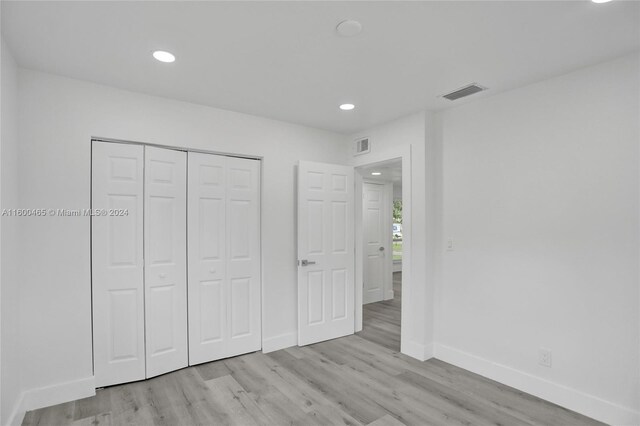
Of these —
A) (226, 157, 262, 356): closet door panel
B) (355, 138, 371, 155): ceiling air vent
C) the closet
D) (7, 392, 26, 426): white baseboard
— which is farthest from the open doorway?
(7, 392, 26, 426): white baseboard

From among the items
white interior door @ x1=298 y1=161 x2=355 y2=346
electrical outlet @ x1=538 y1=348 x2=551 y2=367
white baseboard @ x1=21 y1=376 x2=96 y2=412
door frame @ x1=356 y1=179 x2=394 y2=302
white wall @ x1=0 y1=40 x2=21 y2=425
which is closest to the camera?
white wall @ x1=0 y1=40 x2=21 y2=425

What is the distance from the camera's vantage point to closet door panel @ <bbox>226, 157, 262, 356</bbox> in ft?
11.7

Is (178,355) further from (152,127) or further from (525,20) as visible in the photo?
(525,20)

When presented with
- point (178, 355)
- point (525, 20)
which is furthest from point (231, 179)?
point (525, 20)

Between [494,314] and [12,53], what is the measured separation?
4.34 meters

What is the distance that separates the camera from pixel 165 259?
3.19 metres

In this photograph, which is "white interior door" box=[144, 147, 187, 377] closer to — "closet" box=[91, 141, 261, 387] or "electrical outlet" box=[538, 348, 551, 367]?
"closet" box=[91, 141, 261, 387]

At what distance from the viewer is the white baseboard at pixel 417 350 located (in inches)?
138

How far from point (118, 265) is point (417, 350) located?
9.90 feet

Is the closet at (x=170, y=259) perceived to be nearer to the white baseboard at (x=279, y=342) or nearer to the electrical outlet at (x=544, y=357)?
the white baseboard at (x=279, y=342)

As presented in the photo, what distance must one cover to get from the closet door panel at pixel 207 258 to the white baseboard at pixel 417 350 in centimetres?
193

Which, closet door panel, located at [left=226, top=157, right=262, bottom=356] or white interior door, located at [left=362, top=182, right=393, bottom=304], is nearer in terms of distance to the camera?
closet door panel, located at [left=226, top=157, right=262, bottom=356]

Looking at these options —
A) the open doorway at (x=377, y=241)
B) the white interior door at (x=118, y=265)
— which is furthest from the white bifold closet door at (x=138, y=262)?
the open doorway at (x=377, y=241)

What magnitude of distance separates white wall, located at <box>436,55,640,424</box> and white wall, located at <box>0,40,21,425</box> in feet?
11.7
